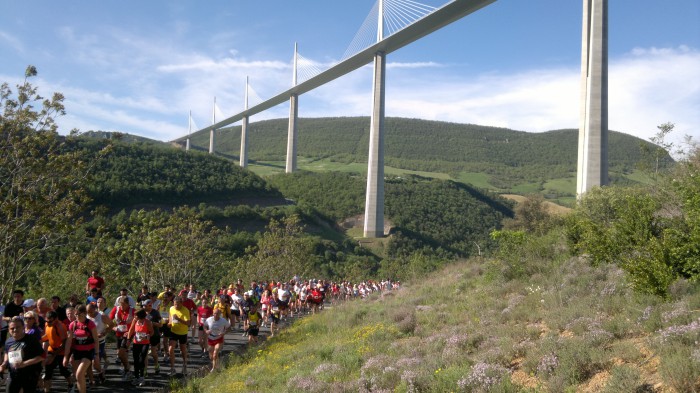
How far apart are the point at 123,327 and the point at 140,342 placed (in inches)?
30.4

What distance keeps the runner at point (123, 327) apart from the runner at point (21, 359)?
2789 millimetres

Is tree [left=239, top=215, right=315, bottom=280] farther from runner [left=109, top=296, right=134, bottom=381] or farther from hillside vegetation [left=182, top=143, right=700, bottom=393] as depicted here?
runner [left=109, top=296, right=134, bottom=381]

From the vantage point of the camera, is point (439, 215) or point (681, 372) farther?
point (439, 215)

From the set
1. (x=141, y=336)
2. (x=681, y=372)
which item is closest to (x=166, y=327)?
(x=141, y=336)

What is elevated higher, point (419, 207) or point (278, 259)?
point (419, 207)

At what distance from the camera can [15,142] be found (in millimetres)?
11227

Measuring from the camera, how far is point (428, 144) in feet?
429

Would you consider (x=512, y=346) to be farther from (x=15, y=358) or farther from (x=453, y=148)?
(x=453, y=148)

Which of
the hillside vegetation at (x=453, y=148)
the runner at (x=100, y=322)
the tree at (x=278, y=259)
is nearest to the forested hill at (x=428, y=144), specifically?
the hillside vegetation at (x=453, y=148)

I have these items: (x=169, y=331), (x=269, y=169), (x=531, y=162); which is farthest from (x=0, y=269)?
(x=531, y=162)

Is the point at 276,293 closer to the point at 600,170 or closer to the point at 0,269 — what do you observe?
the point at 0,269

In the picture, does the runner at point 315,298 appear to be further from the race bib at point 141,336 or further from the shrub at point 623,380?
the shrub at point 623,380

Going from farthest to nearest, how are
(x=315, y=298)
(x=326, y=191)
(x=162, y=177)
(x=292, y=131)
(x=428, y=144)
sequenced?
(x=428, y=144) → (x=292, y=131) → (x=326, y=191) → (x=162, y=177) → (x=315, y=298)

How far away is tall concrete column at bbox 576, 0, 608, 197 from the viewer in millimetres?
24906
